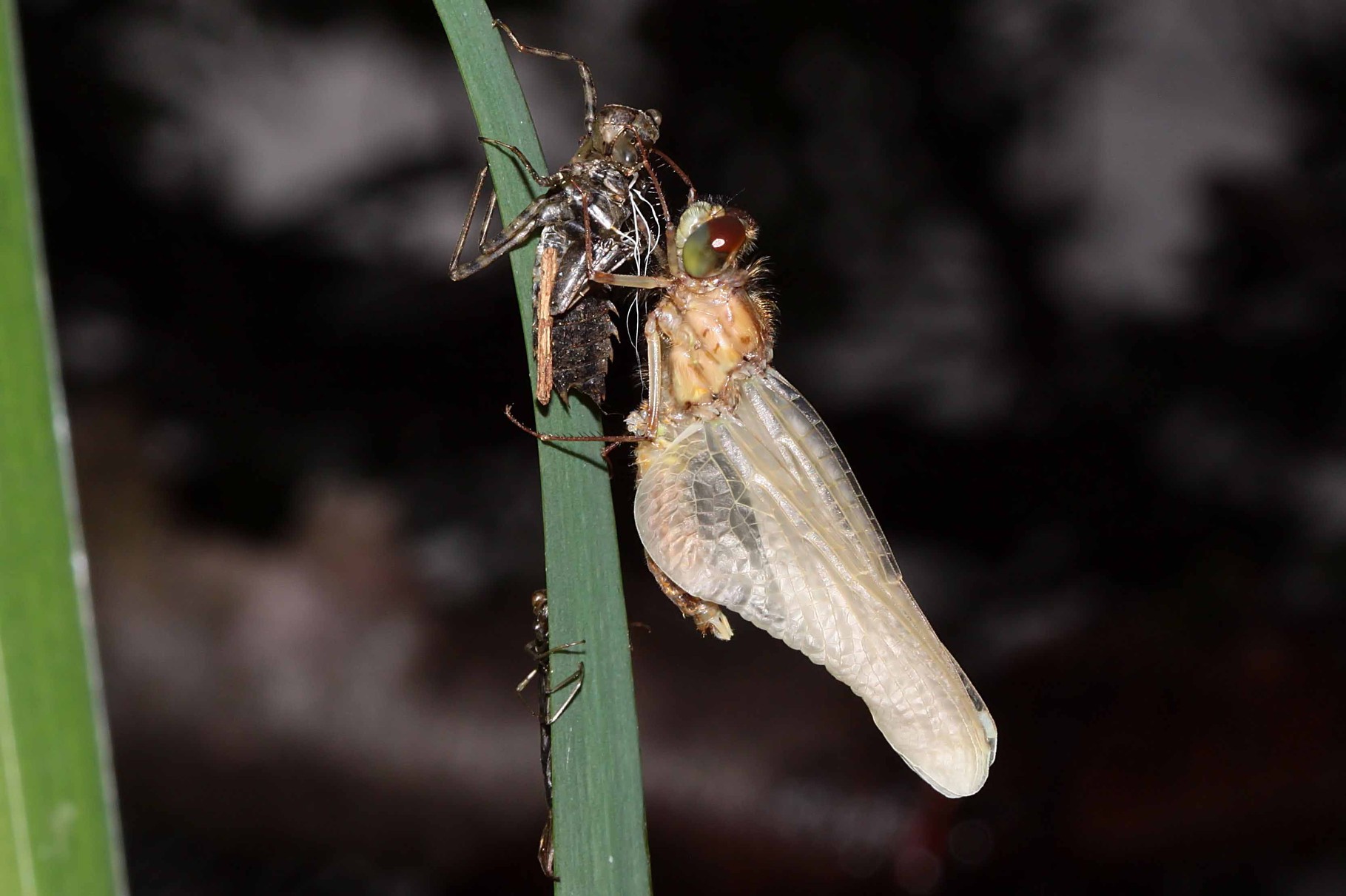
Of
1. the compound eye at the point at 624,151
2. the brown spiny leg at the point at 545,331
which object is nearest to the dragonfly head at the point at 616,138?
the compound eye at the point at 624,151

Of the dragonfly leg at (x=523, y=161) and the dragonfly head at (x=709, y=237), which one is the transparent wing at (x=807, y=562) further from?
the dragonfly leg at (x=523, y=161)

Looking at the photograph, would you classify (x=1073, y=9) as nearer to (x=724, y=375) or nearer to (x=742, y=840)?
(x=724, y=375)

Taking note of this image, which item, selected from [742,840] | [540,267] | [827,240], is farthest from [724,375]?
[742,840]

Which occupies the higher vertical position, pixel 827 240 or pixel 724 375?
pixel 827 240

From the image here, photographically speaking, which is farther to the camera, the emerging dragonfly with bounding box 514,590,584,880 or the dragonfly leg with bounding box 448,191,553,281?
the dragonfly leg with bounding box 448,191,553,281

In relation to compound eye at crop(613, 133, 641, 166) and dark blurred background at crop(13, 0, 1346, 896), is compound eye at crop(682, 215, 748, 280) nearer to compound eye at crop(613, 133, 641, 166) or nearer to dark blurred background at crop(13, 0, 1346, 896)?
compound eye at crop(613, 133, 641, 166)

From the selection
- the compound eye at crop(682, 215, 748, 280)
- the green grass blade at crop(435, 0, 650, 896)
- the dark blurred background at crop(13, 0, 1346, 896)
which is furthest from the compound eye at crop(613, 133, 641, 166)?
the dark blurred background at crop(13, 0, 1346, 896)
